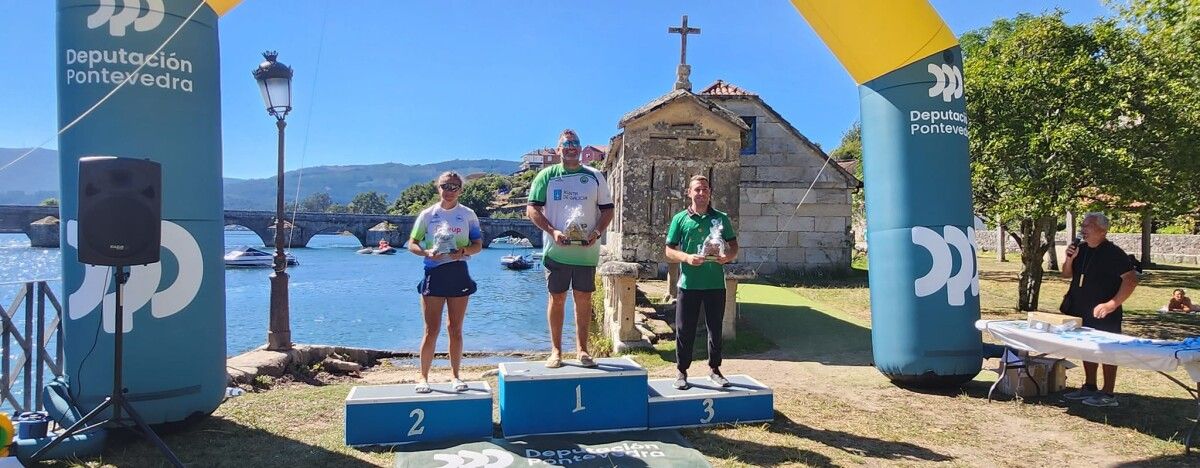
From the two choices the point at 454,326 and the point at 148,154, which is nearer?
the point at 148,154

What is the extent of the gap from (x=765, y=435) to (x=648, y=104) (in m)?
6.02

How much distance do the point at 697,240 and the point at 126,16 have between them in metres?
4.43

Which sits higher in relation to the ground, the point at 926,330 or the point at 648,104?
the point at 648,104

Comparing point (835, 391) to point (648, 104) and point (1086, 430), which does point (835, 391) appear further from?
point (648, 104)

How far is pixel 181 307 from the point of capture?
481 centimetres

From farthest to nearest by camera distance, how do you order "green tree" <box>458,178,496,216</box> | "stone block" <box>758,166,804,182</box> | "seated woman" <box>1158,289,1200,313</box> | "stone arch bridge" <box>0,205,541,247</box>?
"green tree" <box>458,178,496,216</box> → "stone arch bridge" <box>0,205,541,247</box> → "stone block" <box>758,166,804,182</box> → "seated woman" <box>1158,289,1200,313</box>

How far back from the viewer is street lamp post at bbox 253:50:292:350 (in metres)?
8.66

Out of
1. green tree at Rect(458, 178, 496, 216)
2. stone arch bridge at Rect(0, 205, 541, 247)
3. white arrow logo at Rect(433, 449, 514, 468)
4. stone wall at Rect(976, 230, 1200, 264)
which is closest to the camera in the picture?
white arrow logo at Rect(433, 449, 514, 468)

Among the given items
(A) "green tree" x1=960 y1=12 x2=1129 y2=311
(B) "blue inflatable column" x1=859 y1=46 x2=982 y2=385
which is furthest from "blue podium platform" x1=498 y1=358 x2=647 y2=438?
(A) "green tree" x1=960 y1=12 x2=1129 y2=311

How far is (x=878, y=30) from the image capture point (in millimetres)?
6211

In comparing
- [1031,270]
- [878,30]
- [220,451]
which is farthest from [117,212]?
[1031,270]

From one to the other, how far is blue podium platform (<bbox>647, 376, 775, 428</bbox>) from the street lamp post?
225 inches

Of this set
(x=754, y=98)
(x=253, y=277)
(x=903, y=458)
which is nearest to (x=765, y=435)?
(x=903, y=458)

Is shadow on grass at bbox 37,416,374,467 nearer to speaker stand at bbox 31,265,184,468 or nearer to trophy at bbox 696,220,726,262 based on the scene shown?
speaker stand at bbox 31,265,184,468
